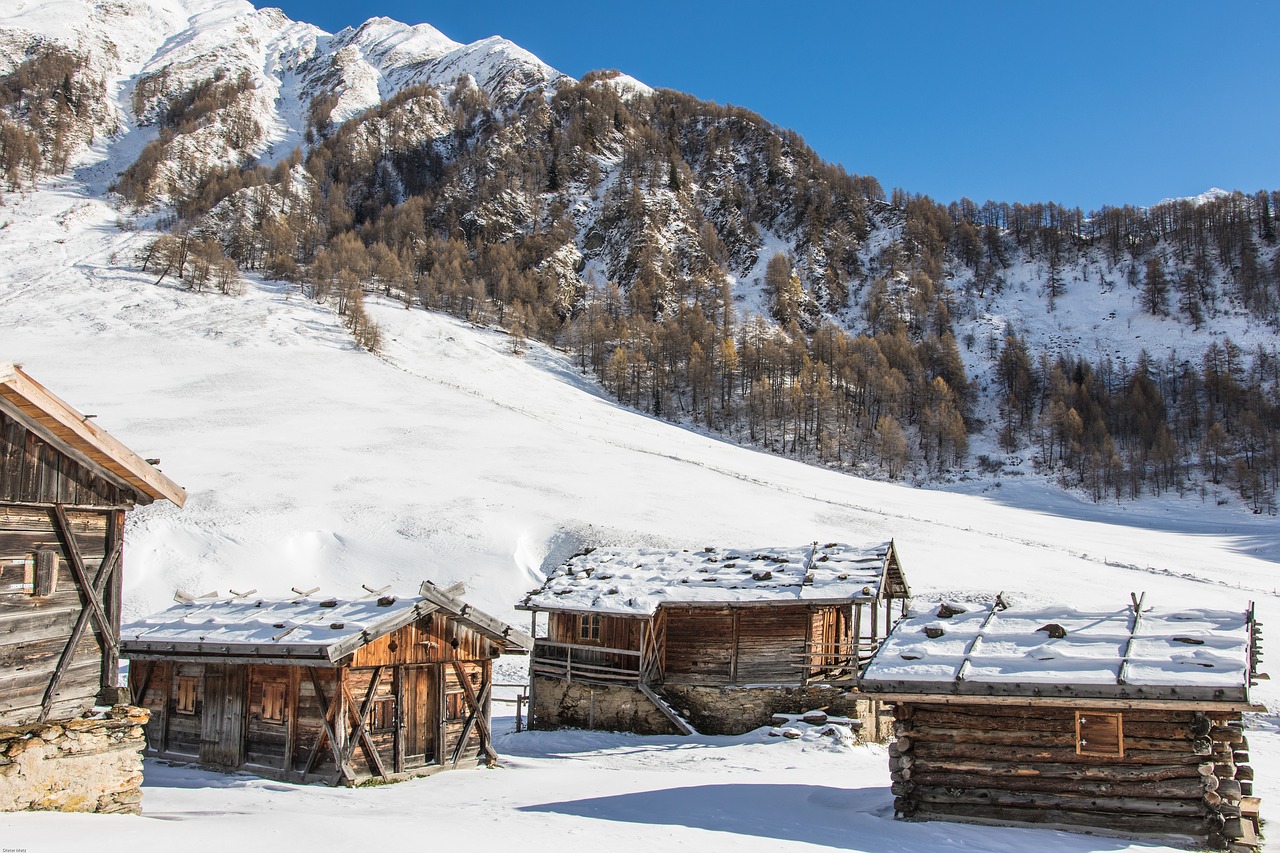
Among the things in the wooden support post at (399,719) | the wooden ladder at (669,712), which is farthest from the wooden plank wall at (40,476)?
the wooden ladder at (669,712)

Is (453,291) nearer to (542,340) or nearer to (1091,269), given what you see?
(542,340)

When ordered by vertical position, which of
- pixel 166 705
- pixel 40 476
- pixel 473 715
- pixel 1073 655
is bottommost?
pixel 473 715

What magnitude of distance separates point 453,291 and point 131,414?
65710mm

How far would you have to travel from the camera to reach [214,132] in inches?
6545

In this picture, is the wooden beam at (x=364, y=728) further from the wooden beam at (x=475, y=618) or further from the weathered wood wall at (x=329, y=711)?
the wooden beam at (x=475, y=618)

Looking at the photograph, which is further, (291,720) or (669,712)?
(669,712)

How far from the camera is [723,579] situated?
24.7 m

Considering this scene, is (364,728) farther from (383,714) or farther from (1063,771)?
(1063,771)

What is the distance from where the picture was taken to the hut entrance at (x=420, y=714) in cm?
1733

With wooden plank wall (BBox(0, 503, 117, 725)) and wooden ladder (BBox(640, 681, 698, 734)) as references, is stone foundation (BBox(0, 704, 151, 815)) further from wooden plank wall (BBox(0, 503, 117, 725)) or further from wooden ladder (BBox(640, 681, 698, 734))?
wooden ladder (BBox(640, 681, 698, 734))

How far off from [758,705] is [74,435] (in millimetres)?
18568

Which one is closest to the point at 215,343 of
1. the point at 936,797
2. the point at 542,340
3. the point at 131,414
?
the point at 131,414

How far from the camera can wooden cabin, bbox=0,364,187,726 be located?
1018 centimetres

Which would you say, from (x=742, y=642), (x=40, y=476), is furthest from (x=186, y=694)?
(x=742, y=642)
